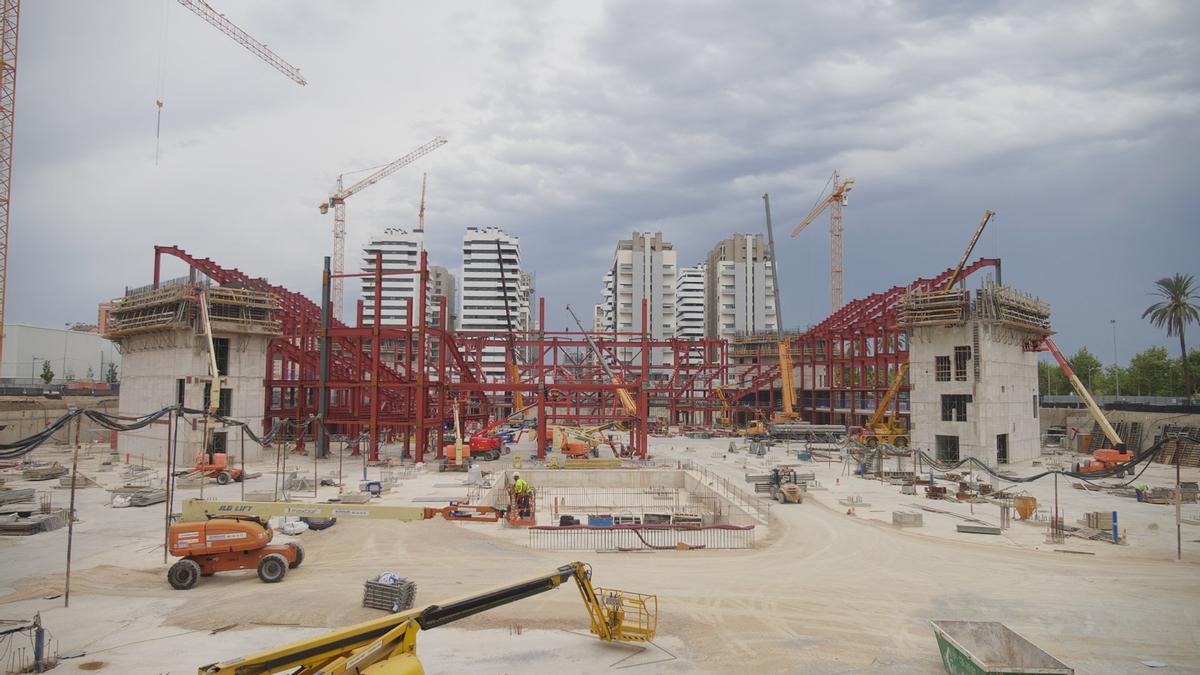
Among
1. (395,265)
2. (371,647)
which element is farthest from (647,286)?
(371,647)

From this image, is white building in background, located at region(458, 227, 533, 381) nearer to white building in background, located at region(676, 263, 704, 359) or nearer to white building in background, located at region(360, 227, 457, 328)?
white building in background, located at region(360, 227, 457, 328)

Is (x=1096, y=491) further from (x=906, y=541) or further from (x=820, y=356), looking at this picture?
(x=820, y=356)

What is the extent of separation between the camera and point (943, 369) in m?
46.4

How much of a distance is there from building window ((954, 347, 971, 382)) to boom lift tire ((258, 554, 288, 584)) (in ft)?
143

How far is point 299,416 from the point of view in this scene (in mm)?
51062

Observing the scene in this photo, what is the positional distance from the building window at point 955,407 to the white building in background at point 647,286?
346 feet

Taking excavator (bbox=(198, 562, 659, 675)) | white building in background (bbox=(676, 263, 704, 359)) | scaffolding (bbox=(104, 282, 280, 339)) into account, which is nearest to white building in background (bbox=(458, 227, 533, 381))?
white building in background (bbox=(676, 263, 704, 359))

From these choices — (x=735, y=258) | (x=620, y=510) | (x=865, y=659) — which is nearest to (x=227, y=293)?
(x=620, y=510)

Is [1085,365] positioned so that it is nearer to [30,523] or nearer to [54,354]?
[30,523]

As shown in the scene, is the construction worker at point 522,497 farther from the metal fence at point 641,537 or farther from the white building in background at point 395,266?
the white building in background at point 395,266

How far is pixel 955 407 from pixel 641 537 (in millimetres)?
33134

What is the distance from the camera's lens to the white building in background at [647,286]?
506 ft

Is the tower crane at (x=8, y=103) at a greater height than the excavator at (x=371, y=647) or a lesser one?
greater

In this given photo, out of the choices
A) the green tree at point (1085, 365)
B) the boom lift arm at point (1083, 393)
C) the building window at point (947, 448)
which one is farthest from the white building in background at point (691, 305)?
the building window at point (947, 448)
